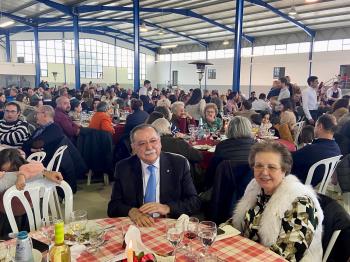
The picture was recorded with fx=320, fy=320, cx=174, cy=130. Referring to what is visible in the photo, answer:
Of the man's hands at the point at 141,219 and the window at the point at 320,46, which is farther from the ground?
the window at the point at 320,46

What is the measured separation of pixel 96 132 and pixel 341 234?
3.59m

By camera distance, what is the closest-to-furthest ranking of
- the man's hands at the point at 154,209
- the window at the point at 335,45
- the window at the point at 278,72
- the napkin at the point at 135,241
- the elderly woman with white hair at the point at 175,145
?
1. the napkin at the point at 135,241
2. the man's hands at the point at 154,209
3. the elderly woman with white hair at the point at 175,145
4. the window at the point at 335,45
5. the window at the point at 278,72

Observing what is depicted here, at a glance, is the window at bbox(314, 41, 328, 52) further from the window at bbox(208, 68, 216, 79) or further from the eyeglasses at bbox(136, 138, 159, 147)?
the eyeglasses at bbox(136, 138, 159, 147)

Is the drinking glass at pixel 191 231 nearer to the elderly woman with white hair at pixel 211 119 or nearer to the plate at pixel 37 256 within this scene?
the plate at pixel 37 256

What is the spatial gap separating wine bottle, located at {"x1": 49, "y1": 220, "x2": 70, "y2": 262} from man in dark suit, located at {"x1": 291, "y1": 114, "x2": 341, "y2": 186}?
8.62 ft

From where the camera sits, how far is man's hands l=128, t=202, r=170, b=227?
1.82 m

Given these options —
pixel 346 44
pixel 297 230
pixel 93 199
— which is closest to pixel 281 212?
pixel 297 230

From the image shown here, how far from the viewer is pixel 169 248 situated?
60.9 inches

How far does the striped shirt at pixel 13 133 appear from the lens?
4172 mm

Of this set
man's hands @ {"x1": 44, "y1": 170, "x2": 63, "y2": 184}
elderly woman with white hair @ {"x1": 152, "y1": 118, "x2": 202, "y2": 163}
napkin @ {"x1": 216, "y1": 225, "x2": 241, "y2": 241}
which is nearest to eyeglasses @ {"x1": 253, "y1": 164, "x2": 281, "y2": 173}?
napkin @ {"x1": 216, "y1": 225, "x2": 241, "y2": 241}

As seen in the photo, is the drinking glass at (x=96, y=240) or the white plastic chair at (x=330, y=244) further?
the white plastic chair at (x=330, y=244)

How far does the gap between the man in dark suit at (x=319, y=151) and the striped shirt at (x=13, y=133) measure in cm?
340

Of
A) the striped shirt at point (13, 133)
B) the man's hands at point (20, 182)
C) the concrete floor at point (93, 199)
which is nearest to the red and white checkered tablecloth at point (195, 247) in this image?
the man's hands at point (20, 182)

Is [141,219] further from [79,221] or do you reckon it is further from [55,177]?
[55,177]
